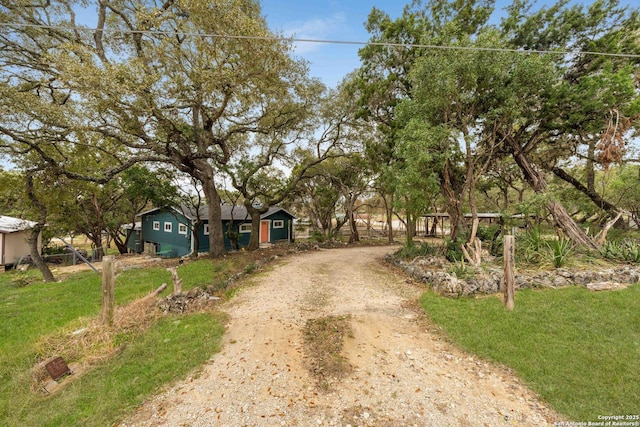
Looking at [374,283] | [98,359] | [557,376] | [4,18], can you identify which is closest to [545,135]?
[374,283]

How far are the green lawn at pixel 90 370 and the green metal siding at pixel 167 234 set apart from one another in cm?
1112

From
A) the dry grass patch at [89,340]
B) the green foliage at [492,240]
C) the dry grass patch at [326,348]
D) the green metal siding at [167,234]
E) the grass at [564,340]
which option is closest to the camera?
the grass at [564,340]

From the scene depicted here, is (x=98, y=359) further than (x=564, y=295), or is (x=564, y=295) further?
(x=564, y=295)

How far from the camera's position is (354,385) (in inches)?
131

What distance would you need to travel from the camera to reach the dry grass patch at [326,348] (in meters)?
3.54

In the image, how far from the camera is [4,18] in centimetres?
841

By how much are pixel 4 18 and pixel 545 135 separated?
19.2m

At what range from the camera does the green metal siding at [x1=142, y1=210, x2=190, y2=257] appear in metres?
17.9

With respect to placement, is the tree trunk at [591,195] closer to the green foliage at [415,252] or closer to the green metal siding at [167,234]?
the green foliage at [415,252]

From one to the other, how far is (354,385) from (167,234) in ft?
65.5

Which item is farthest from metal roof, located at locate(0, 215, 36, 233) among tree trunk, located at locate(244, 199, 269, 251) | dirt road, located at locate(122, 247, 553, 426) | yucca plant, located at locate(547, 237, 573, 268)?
yucca plant, located at locate(547, 237, 573, 268)

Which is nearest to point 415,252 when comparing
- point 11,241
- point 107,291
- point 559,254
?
point 559,254

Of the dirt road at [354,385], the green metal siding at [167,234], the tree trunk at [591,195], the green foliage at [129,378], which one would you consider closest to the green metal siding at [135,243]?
the green metal siding at [167,234]

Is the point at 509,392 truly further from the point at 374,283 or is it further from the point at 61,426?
the point at 61,426
